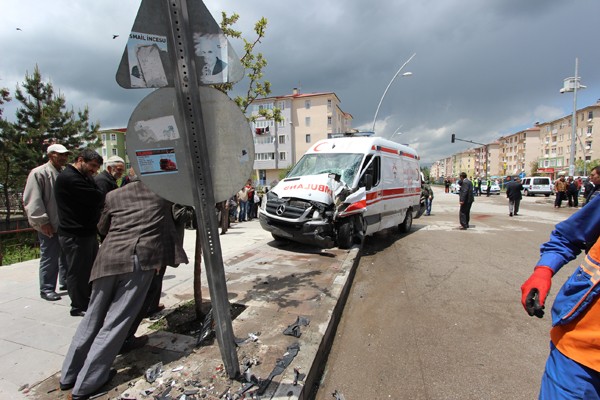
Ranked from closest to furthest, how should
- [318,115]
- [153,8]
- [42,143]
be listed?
[153,8]
[42,143]
[318,115]

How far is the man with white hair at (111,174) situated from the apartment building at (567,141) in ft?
240

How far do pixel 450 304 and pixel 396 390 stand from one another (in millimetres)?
2330

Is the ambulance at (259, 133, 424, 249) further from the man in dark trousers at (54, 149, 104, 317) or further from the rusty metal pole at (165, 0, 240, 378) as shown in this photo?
the rusty metal pole at (165, 0, 240, 378)

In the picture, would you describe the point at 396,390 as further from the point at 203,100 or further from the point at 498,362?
the point at 203,100

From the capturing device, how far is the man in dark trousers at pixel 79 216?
3.49 metres

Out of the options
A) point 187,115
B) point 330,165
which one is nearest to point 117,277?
point 187,115

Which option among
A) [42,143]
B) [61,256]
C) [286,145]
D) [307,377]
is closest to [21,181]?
[42,143]

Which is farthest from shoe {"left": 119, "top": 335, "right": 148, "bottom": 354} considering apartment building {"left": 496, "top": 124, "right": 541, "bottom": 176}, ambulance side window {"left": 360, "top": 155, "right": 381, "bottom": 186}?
apartment building {"left": 496, "top": 124, "right": 541, "bottom": 176}

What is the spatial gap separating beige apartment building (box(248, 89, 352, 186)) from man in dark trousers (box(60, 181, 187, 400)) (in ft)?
174

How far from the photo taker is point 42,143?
55.6 ft

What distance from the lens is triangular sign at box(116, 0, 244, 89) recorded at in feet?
6.78

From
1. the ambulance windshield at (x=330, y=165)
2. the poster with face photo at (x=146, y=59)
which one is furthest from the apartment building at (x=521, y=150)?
the poster with face photo at (x=146, y=59)

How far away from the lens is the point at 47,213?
172 inches

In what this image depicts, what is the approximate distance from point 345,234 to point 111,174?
4.61 metres
